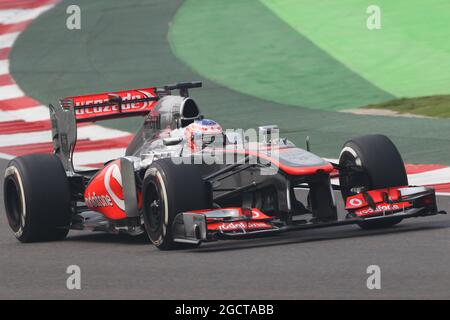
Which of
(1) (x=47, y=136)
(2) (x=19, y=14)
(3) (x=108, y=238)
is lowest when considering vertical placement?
(3) (x=108, y=238)

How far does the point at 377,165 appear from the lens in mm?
11203

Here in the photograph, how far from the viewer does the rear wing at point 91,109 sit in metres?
12.4

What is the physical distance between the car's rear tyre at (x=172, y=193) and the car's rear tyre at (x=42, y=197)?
1289mm

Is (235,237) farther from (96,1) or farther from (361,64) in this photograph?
(96,1)

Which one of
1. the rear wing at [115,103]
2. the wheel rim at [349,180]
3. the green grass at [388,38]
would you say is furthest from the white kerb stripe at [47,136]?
the wheel rim at [349,180]

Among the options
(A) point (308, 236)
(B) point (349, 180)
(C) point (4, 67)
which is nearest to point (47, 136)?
(C) point (4, 67)

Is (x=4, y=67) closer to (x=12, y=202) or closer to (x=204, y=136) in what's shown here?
(x=12, y=202)

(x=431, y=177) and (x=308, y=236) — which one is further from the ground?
(x=431, y=177)

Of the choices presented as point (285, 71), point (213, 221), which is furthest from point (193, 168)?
point (285, 71)

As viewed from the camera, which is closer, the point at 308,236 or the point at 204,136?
the point at 308,236

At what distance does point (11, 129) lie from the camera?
64.2 feet

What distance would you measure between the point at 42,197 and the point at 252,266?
2818 millimetres

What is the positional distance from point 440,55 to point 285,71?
101 inches

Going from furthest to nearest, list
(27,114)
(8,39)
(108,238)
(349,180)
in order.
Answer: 1. (8,39)
2. (27,114)
3. (108,238)
4. (349,180)
